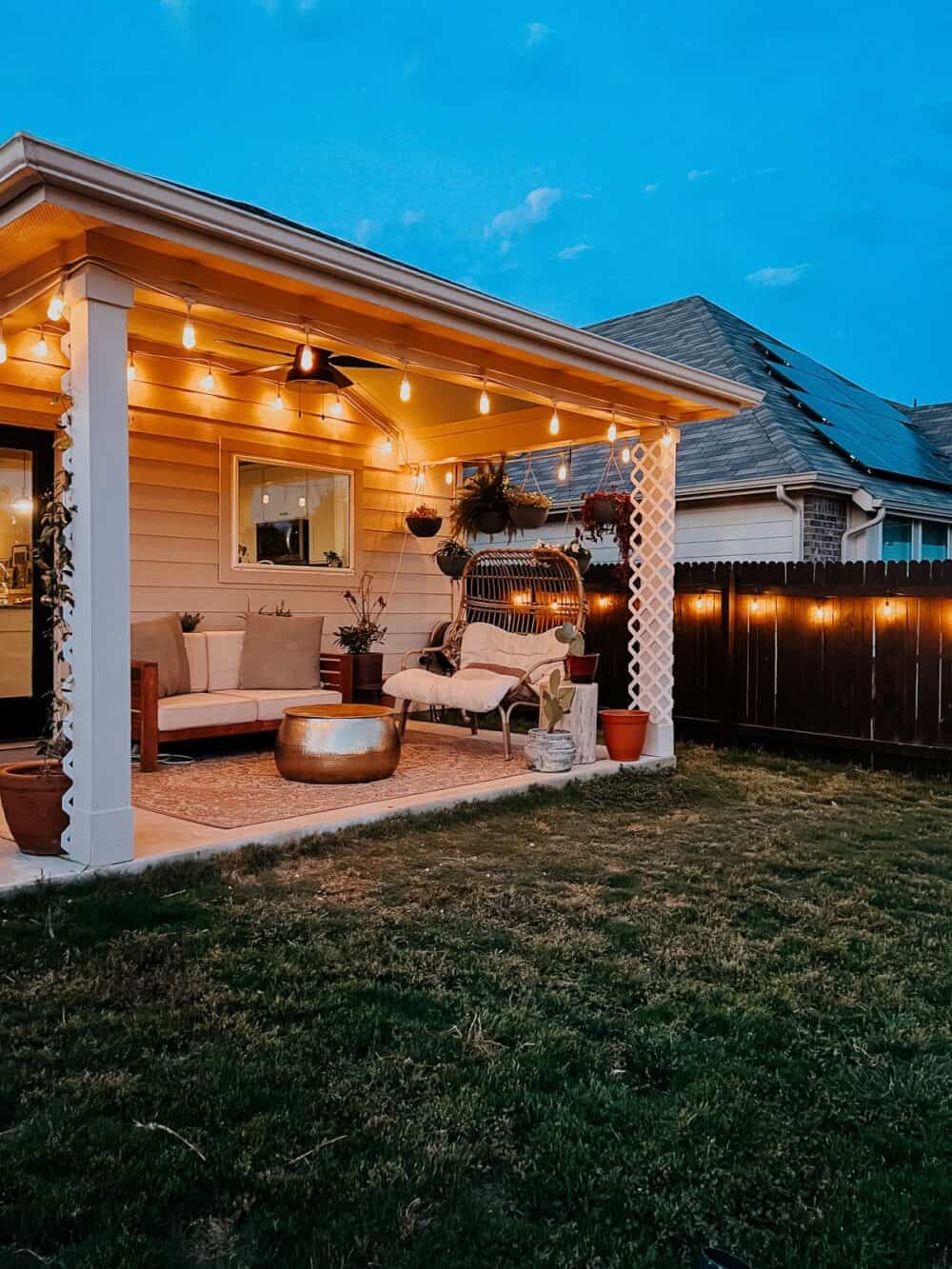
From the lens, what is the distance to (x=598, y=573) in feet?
28.4

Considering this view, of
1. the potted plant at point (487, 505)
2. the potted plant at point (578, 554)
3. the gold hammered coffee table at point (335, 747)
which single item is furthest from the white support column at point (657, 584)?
the gold hammered coffee table at point (335, 747)

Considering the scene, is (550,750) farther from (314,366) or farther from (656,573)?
(314,366)

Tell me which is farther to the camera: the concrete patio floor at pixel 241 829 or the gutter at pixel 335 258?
the concrete patio floor at pixel 241 829

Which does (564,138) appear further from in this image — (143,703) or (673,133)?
(143,703)

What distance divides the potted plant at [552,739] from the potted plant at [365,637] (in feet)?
5.80

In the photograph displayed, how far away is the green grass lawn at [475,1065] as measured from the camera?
174cm

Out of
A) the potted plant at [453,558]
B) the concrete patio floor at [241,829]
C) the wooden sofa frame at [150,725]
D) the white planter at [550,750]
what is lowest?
the concrete patio floor at [241,829]

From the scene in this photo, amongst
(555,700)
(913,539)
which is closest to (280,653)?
(555,700)

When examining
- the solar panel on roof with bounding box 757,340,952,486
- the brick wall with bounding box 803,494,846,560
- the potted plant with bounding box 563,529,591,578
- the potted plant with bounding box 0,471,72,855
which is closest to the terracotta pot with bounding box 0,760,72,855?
the potted plant with bounding box 0,471,72,855

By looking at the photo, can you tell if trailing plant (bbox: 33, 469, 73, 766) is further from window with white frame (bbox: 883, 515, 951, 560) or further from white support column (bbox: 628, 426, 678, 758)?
window with white frame (bbox: 883, 515, 951, 560)

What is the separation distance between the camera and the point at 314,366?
5.61 m

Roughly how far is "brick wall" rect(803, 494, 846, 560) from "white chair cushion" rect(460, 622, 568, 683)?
9.80 ft

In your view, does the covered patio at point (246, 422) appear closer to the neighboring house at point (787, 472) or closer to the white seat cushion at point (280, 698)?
the white seat cushion at point (280, 698)

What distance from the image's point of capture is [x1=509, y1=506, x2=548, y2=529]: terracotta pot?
25.1 ft
